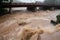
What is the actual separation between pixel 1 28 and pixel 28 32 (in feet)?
Answer: 7.04

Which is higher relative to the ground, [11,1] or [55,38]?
[55,38]

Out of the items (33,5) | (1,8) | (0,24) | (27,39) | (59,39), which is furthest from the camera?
(33,5)

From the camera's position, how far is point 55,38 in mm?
2863

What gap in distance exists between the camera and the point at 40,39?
294cm

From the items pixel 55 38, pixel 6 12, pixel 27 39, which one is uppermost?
pixel 55 38

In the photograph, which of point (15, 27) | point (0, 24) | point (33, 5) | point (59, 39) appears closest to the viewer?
point (59, 39)

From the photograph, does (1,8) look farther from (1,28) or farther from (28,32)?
(28,32)

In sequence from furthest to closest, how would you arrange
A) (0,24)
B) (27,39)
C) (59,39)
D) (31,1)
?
(31,1) < (0,24) < (27,39) < (59,39)

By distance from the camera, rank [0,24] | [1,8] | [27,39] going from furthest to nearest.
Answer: [1,8], [0,24], [27,39]

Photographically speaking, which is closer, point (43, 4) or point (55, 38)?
point (55, 38)

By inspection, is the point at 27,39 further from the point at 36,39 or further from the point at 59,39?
the point at 59,39

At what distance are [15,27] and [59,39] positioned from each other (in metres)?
2.66

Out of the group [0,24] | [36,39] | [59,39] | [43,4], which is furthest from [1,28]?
[43,4]

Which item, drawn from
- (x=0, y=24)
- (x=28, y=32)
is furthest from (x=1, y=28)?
(x=28, y=32)
